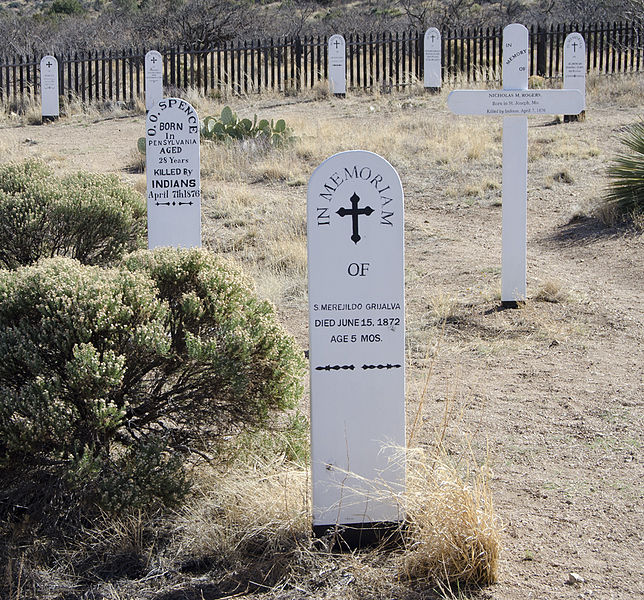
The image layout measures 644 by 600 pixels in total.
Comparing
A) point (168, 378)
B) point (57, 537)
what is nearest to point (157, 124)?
point (168, 378)

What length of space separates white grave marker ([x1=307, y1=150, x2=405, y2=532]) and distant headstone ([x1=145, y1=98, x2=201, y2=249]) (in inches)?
172

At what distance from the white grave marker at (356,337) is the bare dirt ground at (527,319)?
50 cm

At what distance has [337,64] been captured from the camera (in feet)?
72.4

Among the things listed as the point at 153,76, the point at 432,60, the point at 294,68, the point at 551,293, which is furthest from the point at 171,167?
the point at 294,68

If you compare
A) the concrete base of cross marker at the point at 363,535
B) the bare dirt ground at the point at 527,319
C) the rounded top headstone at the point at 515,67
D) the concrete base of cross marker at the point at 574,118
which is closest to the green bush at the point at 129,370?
the concrete base of cross marker at the point at 363,535

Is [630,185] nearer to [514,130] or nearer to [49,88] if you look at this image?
[514,130]

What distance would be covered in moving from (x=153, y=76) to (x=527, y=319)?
15.2m

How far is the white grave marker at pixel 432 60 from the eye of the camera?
21.9m

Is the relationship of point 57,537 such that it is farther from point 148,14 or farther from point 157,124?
point 148,14

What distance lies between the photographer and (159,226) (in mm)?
7957

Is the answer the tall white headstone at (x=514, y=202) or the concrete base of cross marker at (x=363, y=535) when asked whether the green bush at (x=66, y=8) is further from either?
the concrete base of cross marker at (x=363, y=535)

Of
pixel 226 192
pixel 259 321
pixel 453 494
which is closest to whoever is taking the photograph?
pixel 453 494

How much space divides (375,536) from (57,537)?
1426 millimetres

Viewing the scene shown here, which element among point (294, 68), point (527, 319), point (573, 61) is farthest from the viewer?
point (294, 68)
